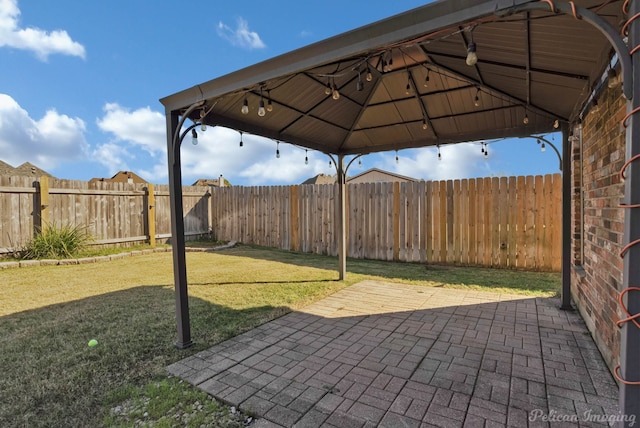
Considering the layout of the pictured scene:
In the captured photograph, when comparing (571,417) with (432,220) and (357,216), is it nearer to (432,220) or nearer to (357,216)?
(432,220)

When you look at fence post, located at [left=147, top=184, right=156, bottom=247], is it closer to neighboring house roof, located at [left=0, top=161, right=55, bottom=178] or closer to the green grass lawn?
the green grass lawn

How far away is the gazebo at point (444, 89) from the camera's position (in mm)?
1462

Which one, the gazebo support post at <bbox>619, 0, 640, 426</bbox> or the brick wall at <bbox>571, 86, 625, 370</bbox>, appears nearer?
the gazebo support post at <bbox>619, 0, 640, 426</bbox>

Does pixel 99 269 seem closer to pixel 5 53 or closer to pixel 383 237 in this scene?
pixel 5 53

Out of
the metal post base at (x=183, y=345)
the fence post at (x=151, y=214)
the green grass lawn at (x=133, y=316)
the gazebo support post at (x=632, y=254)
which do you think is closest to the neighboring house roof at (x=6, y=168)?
the fence post at (x=151, y=214)

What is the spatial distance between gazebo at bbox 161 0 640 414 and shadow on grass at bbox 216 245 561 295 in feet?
3.77

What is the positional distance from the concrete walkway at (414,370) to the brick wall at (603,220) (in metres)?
0.28

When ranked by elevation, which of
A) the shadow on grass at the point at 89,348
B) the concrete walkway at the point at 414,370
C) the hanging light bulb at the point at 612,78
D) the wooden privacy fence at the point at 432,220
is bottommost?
the concrete walkway at the point at 414,370

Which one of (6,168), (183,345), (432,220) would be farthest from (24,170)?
(432,220)

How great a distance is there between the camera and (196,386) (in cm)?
238

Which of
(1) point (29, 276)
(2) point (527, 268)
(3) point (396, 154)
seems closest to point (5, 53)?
(1) point (29, 276)

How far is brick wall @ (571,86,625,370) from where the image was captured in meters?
2.29

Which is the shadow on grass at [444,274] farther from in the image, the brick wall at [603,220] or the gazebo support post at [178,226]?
the gazebo support post at [178,226]

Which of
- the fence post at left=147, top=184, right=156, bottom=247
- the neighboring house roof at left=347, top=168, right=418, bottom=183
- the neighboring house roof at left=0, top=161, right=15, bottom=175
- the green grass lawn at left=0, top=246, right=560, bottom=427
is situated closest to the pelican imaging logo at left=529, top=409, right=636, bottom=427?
the green grass lawn at left=0, top=246, right=560, bottom=427
